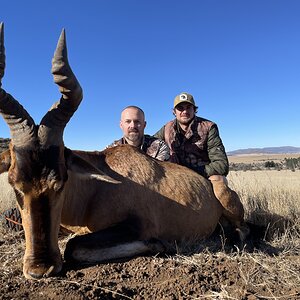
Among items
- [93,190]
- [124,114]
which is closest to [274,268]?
[93,190]

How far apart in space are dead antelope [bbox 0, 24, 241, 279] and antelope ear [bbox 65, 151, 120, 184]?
12 millimetres

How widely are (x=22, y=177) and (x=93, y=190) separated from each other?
5.04 ft

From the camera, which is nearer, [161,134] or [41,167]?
[41,167]

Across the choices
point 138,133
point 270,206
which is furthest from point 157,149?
point 270,206

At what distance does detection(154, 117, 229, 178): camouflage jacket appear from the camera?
8.46 metres

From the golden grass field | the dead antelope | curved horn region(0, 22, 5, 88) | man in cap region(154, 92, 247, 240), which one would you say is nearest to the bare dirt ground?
the golden grass field

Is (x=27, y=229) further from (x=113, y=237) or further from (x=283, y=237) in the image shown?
(x=283, y=237)

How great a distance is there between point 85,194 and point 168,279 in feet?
5.89

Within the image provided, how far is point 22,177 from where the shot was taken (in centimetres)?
396

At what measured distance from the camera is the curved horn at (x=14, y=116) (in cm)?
430

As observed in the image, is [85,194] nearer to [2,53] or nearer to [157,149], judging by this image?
[2,53]

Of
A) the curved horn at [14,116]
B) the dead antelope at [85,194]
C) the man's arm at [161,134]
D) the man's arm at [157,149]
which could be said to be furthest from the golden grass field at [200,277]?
the man's arm at [161,134]

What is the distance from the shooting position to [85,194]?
17.3 ft

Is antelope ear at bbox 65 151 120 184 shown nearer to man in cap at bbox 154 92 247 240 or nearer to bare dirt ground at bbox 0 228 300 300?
bare dirt ground at bbox 0 228 300 300
